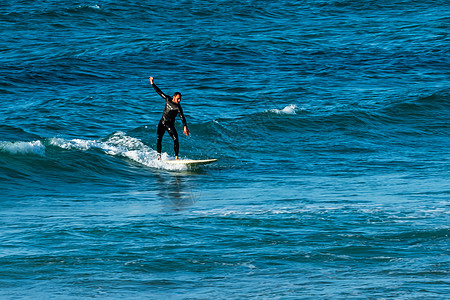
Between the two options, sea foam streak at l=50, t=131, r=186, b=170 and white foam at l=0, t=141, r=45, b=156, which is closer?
white foam at l=0, t=141, r=45, b=156

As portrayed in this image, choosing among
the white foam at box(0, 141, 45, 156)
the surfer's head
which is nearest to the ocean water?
the white foam at box(0, 141, 45, 156)

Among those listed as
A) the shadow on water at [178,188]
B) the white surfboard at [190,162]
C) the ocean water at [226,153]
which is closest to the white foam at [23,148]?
the ocean water at [226,153]

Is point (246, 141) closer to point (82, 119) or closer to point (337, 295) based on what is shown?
point (82, 119)

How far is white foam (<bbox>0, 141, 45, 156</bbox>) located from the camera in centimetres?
1650

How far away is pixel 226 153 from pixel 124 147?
2.61 m

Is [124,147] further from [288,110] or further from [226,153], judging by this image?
[288,110]

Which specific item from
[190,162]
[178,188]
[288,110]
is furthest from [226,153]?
[288,110]

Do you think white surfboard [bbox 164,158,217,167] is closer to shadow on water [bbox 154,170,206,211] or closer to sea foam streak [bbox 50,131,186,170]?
sea foam streak [bbox 50,131,186,170]

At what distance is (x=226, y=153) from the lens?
19.4m

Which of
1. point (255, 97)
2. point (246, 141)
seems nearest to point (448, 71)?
point (255, 97)

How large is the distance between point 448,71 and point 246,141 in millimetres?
13005

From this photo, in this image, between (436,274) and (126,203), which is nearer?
(436,274)

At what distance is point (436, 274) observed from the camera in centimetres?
824

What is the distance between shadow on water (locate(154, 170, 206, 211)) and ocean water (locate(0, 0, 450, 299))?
0.08 meters
